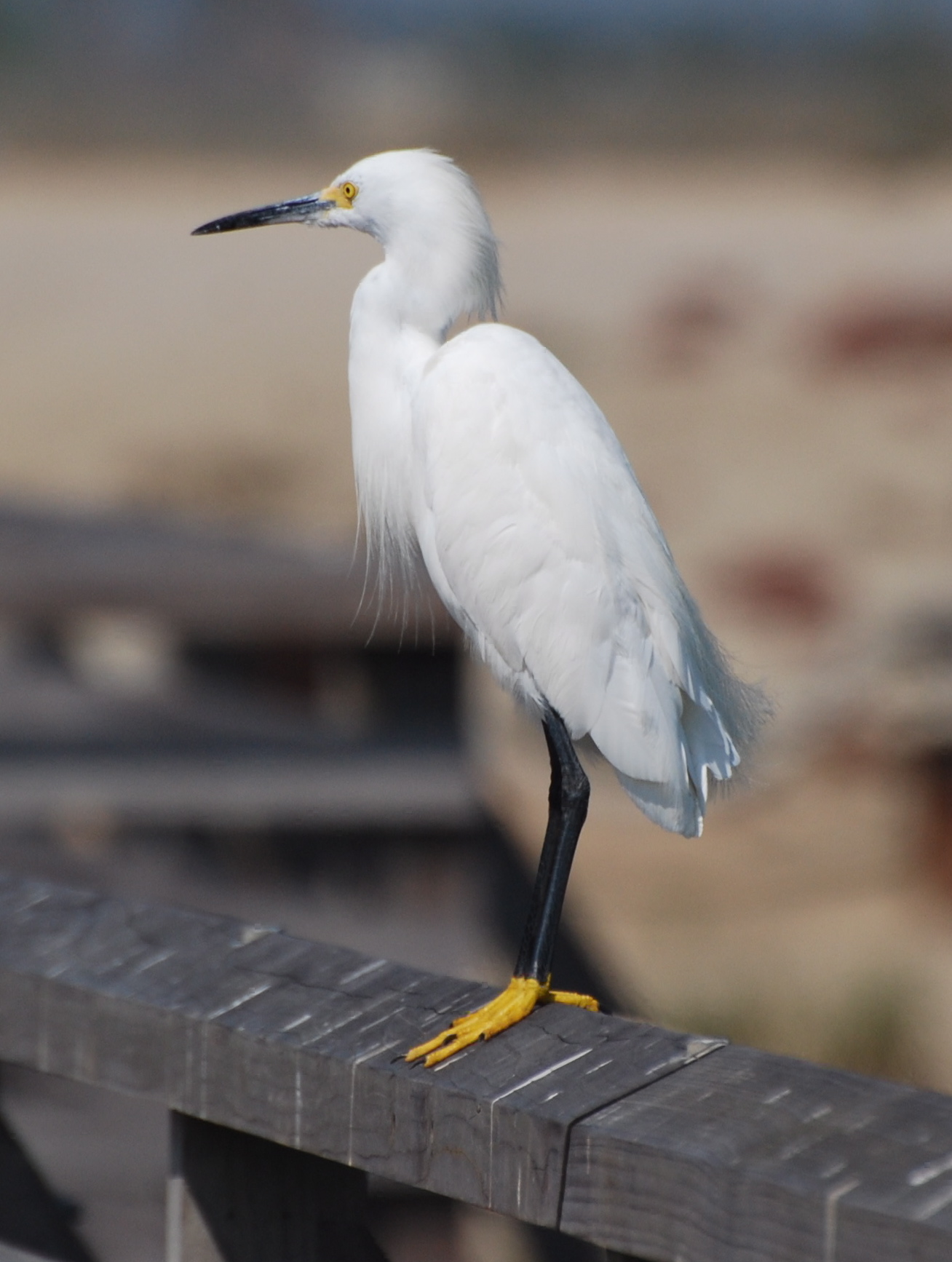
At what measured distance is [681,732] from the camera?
2105 millimetres

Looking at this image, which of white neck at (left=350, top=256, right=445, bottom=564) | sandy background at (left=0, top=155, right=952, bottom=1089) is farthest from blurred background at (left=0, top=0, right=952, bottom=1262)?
white neck at (left=350, top=256, right=445, bottom=564)

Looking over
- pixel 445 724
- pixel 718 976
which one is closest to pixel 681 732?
pixel 445 724

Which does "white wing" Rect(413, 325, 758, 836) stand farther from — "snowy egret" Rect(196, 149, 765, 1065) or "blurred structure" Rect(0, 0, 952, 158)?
"blurred structure" Rect(0, 0, 952, 158)

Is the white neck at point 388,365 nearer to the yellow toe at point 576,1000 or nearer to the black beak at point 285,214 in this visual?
the black beak at point 285,214

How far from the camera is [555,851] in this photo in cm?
191

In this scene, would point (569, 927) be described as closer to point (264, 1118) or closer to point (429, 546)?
point (429, 546)

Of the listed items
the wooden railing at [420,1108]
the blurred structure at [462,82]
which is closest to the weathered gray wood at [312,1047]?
the wooden railing at [420,1108]

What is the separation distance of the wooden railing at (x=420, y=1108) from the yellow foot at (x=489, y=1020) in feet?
0.06

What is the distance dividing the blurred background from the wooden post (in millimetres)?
649

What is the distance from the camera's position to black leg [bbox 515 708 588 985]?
1776 millimetres

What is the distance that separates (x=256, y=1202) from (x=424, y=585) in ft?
5.20

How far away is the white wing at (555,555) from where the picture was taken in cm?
211

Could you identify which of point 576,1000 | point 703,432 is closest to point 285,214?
point 576,1000

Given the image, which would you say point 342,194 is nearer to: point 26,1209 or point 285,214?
point 285,214
